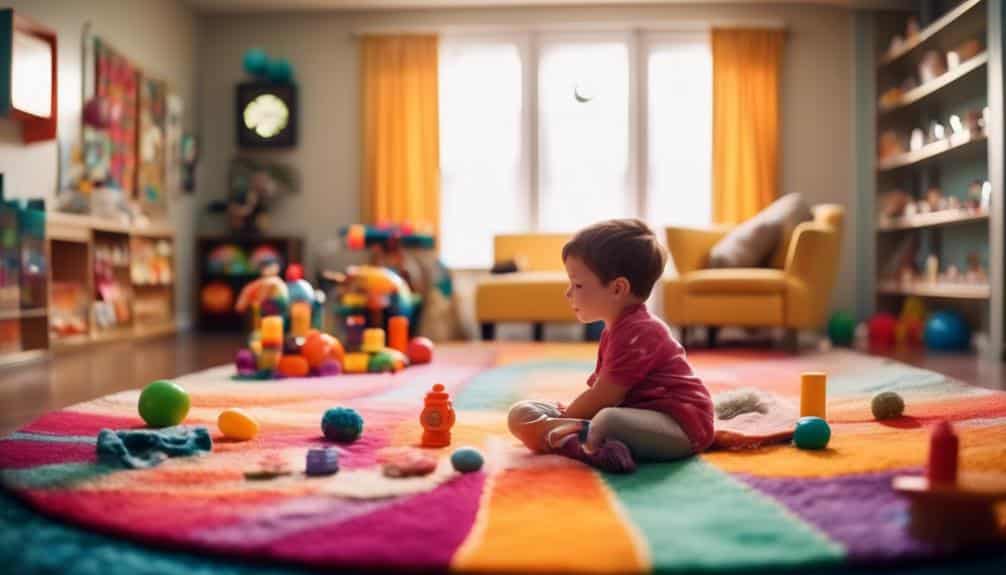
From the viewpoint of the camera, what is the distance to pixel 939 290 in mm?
5148

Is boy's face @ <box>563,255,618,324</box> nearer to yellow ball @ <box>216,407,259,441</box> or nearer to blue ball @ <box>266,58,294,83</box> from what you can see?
yellow ball @ <box>216,407,259,441</box>

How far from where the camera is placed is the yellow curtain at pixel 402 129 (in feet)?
21.9

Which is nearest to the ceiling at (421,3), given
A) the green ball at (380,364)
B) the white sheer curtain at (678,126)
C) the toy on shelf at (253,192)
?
the white sheer curtain at (678,126)

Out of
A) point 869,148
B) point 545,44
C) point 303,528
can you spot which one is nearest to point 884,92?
point 869,148

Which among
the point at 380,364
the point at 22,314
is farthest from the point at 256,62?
the point at 380,364

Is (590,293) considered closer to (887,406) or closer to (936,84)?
(887,406)

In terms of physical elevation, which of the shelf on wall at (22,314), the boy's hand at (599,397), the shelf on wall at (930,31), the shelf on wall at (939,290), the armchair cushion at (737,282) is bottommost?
the boy's hand at (599,397)

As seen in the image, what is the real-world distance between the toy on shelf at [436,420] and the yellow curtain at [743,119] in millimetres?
4996

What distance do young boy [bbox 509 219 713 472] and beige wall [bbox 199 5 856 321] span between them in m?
5.20

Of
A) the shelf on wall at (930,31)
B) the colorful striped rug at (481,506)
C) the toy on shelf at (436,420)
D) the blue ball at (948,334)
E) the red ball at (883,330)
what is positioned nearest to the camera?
the colorful striped rug at (481,506)

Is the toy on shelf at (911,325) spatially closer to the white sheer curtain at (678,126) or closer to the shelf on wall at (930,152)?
the shelf on wall at (930,152)

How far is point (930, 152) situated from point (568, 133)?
2541mm

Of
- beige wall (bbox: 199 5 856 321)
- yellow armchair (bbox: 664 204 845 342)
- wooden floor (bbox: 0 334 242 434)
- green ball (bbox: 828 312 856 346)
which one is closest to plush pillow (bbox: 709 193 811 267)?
yellow armchair (bbox: 664 204 845 342)

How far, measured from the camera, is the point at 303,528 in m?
1.22
